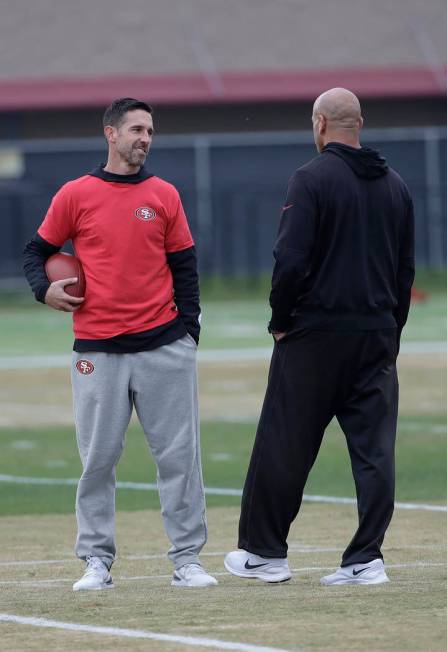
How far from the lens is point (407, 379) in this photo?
20516 mm

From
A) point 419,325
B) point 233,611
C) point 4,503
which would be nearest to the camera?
point 233,611

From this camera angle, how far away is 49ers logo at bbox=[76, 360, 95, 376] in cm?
809

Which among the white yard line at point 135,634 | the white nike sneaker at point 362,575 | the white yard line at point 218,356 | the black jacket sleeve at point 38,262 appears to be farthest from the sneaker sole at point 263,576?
the white yard line at point 218,356

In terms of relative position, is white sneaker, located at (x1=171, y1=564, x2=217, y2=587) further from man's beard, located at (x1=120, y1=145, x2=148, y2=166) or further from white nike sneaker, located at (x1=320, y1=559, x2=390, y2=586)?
man's beard, located at (x1=120, y1=145, x2=148, y2=166)

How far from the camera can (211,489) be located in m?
12.6

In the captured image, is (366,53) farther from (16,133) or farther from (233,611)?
(233,611)

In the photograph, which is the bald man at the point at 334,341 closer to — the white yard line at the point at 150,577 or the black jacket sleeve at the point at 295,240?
the black jacket sleeve at the point at 295,240

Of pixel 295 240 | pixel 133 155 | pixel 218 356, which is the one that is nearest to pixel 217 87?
pixel 218 356

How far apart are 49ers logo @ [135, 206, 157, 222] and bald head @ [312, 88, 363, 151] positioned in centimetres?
79

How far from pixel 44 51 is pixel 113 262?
35923 mm

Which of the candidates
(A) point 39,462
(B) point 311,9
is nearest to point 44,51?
(B) point 311,9

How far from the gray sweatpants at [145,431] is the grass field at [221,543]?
274 millimetres

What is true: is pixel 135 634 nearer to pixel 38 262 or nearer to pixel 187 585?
pixel 187 585

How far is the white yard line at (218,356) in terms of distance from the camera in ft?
76.7
